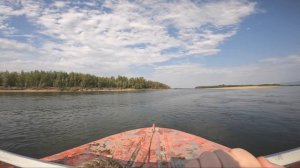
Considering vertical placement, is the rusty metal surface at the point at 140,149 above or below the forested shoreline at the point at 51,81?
below

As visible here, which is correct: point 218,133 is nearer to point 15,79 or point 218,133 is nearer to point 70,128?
point 70,128

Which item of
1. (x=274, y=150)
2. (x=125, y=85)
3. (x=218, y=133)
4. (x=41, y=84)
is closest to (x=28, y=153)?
(x=218, y=133)

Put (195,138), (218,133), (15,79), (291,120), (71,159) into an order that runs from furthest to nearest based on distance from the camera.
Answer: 1. (15,79)
2. (291,120)
3. (218,133)
4. (195,138)
5. (71,159)

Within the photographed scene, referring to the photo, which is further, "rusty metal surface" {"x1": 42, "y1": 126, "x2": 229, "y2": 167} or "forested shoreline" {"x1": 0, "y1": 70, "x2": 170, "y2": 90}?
"forested shoreline" {"x1": 0, "y1": 70, "x2": 170, "y2": 90}

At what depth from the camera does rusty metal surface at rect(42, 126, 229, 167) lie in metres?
7.24

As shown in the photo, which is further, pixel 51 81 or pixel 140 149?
pixel 51 81

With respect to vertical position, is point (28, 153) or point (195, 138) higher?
point (195, 138)

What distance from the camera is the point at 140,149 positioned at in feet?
28.5

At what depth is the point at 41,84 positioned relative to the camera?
12081 centimetres

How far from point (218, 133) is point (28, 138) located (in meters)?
15.9

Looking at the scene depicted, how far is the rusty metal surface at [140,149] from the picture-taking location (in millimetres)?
7238

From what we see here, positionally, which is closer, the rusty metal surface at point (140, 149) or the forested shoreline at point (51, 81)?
the rusty metal surface at point (140, 149)

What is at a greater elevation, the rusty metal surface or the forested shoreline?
the forested shoreline

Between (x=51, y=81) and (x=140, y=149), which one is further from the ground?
(x=51, y=81)
